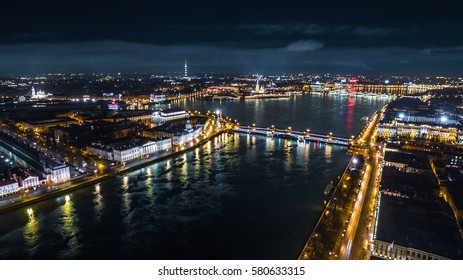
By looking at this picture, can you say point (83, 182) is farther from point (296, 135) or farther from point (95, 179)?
point (296, 135)

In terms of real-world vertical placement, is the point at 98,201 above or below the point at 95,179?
below

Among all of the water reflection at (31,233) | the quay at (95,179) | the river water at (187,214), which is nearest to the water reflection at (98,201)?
the river water at (187,214)

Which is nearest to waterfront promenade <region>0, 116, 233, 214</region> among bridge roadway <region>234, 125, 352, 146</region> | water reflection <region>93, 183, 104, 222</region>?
water reflection <region>93, 183, 104, 222</region>

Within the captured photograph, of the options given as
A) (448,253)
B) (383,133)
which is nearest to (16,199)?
(448,253)

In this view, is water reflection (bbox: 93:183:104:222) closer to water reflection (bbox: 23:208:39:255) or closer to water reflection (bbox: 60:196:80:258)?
water reflection (bbox: 60:196:80:258)

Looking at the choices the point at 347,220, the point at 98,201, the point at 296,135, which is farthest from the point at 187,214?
the point at 296,135

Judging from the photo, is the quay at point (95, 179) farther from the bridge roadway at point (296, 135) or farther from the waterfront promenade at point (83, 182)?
the bridge roadway at point (296, 135)

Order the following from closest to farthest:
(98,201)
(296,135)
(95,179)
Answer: (98,201)
(95,179)
(296,135)
